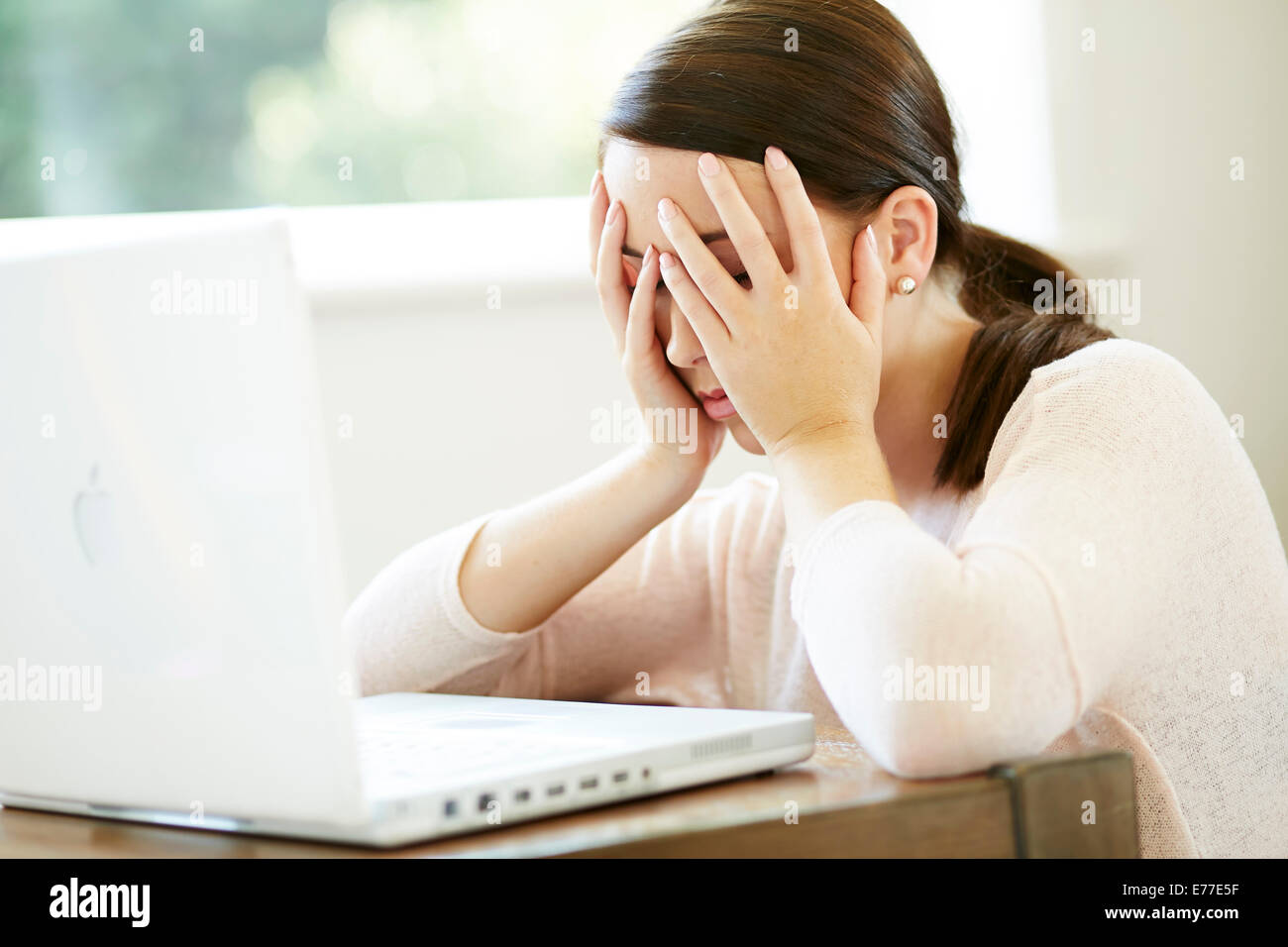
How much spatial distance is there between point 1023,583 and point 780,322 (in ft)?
1.00

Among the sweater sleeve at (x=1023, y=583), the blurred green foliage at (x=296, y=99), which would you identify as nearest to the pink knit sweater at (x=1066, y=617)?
the sweater sleeve at (x=1023, y=583)

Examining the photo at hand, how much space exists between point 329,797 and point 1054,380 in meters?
0.61

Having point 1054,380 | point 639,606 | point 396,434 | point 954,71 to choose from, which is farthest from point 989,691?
point 954,71

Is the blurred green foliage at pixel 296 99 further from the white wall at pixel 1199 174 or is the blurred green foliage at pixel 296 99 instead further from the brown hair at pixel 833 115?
the brown hair at pixel 833 115

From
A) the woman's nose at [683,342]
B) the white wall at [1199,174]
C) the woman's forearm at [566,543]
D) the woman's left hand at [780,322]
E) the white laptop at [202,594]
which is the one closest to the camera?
the white laptop at [202,594]

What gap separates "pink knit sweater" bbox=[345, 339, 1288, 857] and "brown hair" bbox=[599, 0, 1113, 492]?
78 mm

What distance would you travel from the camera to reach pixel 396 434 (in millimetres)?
1729

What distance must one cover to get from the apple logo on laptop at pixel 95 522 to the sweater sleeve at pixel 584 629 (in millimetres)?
489

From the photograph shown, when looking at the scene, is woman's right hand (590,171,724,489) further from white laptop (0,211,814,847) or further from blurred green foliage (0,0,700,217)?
blurred green foliage (0,0,700,217)

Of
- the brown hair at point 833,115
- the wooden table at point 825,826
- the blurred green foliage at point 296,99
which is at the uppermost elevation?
the blurred green foliage at point 296,99

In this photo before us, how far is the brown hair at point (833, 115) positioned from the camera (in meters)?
1.00

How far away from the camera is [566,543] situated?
1156 mm

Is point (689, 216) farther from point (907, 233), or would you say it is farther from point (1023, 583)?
point (1023, 583)
